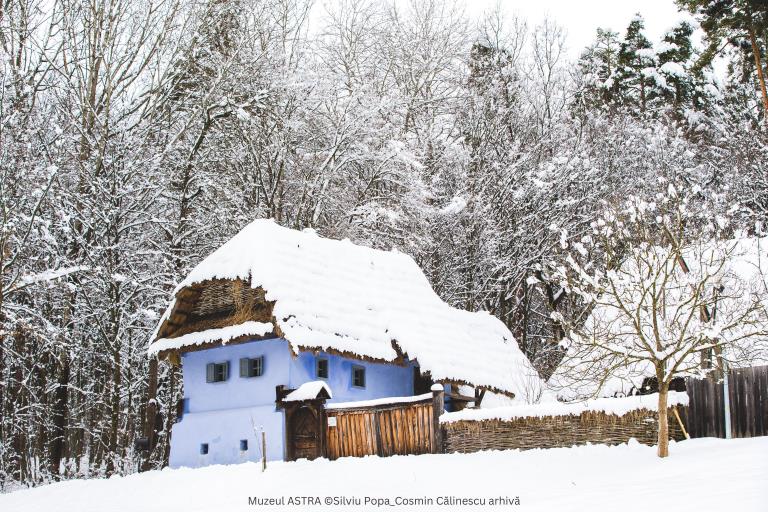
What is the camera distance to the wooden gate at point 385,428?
19.3 meters

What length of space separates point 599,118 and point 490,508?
94.9 ft

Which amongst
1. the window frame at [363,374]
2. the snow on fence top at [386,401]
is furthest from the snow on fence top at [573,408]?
the window frame at [363,374]

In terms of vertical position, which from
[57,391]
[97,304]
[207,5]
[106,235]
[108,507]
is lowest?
[108,507]

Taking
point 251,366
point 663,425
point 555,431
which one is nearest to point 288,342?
point 251,366

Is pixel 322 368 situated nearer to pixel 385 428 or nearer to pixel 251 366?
pixel 251 366

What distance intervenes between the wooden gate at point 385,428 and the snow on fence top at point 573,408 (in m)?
0.49

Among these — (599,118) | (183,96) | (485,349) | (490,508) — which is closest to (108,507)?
(490,508)

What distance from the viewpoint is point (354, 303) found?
24.6 meters

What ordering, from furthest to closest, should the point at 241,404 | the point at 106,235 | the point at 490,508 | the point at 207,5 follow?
the point at 207,5
the point at 106,235
the point at 241,404
the point at 490,508

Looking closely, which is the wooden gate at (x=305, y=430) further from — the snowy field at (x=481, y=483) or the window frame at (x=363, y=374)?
the window frame at (x=363, y=374)

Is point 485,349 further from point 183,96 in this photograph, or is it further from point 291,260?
point 183,96

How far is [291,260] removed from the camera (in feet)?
78.6

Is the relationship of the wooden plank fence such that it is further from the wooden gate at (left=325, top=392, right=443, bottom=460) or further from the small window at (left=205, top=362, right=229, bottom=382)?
the small window at (left=205, top=362, right=229, bottom=382)

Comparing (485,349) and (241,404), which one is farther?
(485,349)
